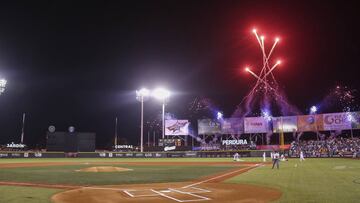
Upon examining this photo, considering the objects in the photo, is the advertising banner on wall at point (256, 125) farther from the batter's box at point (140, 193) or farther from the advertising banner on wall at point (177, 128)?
the batter's box at point (140, 193)

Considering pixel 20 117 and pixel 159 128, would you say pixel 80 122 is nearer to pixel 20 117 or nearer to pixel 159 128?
pixel 20 117

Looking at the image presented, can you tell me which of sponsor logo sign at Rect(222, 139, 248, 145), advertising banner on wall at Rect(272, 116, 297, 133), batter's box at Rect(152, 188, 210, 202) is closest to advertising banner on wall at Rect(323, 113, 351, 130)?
advertising banner on wall at Rect(272, 116, 297, 133)

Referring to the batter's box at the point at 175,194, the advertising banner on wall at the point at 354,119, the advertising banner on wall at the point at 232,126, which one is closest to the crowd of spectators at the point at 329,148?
the advertising banner on wall at the point at 354,119

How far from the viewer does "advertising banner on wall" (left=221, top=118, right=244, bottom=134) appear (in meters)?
78.1

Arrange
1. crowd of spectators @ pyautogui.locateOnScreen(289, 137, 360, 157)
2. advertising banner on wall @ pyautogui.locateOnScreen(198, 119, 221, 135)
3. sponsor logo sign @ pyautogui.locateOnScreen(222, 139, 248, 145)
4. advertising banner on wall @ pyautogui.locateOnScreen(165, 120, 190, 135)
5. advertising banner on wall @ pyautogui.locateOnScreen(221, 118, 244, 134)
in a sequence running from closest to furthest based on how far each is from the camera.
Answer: crowd of spectators @ pyautogui.locateOnScreen(289, 137, 360, 157)
sponsor logo sign @ pyautogui.locateOnScreen(222, 139, 248, 145)
advertising banner on wall @ pyautogui.locateOnScreen(221, 118, 244, 134)
advertising banner on wall @ pyautogui.locateOnScreen(165, 120, 190, 135)
advertising banner on wall @ pyautogui.locateOnScreen(198, 119, 221, 135)

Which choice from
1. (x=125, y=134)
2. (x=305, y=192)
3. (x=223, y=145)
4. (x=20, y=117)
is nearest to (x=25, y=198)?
(x=305, y=192)

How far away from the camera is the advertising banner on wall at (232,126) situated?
78062 mm

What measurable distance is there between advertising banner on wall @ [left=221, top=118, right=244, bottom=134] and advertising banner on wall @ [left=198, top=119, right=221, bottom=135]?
4.03 ft

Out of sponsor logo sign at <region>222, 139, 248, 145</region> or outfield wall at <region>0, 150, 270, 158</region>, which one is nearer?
outfield wall at <region>0, 150, 270, 158</region>

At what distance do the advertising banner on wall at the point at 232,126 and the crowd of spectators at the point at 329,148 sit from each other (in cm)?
1399

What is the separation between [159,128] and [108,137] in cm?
1921

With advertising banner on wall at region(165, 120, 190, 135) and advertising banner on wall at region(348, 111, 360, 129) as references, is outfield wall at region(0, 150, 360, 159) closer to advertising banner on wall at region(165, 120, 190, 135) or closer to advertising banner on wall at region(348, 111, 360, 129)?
advertising banner on wall at region(165, 120, 190, 135)

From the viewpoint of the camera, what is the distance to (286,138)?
94.1 metres

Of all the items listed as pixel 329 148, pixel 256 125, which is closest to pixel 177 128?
pixel 256 125
